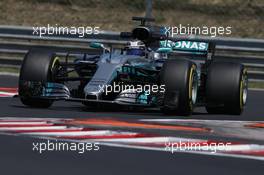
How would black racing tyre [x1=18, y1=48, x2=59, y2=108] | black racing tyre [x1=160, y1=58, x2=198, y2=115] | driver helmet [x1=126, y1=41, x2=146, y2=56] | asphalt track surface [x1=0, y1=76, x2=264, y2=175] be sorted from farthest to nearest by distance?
driver helmet [x1=126, y1=41, x2=146, y2=56] → black racing tyre [x1=18, y1=48, x2=59, y2=108] → black racing tyre [x1=160, y1=58, x2=198, y2=115] → asphalt track surface [x1=0, y1=76, x2=264, y2=175]

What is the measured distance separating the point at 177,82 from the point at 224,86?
3.08 ft

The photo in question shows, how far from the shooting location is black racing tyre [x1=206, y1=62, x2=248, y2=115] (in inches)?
491

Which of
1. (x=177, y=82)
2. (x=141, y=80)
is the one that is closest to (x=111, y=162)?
(x=177, y=82)

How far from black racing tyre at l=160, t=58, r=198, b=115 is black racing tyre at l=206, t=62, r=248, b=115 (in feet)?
1.83

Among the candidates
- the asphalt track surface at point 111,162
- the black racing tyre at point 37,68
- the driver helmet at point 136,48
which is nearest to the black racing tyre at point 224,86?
the driver helmet at point 136,48

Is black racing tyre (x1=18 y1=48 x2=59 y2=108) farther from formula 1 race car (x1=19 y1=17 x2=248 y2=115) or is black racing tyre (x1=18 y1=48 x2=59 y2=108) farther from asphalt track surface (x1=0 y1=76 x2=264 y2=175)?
asphalt track surface (x1=0 y1=76 x2=264 y2=175)

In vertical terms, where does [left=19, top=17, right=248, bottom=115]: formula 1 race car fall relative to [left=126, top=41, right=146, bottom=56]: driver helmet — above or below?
below

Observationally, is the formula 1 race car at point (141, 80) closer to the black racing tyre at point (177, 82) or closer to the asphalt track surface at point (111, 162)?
the black racing tyre at point (177, 82)

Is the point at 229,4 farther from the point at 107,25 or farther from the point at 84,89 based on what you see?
the point at 84,89

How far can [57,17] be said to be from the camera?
1086 inches

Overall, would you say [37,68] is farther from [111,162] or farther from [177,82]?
[111,162]

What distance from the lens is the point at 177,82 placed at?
466 inches

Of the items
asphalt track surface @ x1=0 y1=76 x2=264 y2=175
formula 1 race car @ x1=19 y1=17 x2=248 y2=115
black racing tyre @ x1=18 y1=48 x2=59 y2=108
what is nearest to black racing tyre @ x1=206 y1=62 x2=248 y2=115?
formula 1 race car @ x1=19 y1=17 x2=248 y2=115

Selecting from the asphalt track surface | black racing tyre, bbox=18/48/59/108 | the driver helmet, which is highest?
the driver helmet
